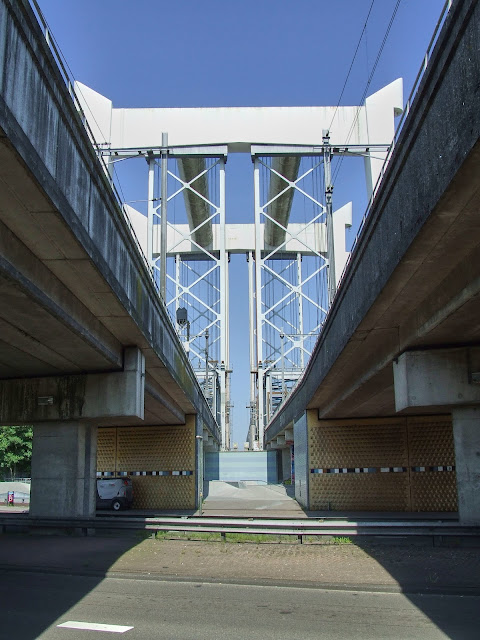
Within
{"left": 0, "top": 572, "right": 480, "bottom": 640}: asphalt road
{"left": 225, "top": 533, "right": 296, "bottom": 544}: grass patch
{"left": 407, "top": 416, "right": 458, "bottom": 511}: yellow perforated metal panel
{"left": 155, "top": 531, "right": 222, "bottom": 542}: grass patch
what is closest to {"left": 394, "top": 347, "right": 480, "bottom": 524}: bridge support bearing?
{"left": 0, "top": 572, "right": 480, "bottom": 640}: asphalt road

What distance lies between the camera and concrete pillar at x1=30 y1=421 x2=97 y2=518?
15.5 metres

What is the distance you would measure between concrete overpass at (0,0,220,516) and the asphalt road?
391 cm

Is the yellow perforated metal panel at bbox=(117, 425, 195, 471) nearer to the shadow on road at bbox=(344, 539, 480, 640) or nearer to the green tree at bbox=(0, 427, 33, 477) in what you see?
the shadow on road at bbox=(344, 539, 480, 640)

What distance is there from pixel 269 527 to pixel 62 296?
25.8 feet

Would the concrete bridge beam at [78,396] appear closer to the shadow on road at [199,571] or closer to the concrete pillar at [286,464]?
the shadow on road at [199,571]

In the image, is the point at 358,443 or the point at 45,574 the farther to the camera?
the point at 358,443

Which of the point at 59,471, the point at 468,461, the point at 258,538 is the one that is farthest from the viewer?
the point at 59,471

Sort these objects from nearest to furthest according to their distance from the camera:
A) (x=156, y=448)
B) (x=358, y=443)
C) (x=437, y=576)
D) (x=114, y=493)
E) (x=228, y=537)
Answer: (x=437, y=576) → (x=228, y=537) → (x=358, y=443) → (x=114, y=493) → (x=156, y=448)

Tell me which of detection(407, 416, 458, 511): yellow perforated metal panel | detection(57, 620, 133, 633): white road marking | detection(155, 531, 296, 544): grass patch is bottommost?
detection(155, 531, 296, 544): grass patch

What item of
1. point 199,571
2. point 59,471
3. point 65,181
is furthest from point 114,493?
point 65,181

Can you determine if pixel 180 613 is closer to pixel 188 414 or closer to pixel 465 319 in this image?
pixel 465 319

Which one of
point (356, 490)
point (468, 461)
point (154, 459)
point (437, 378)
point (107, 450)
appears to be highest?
point (437, 378)

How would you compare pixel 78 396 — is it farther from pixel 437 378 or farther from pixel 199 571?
pixel 437 378

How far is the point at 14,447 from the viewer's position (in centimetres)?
5169
